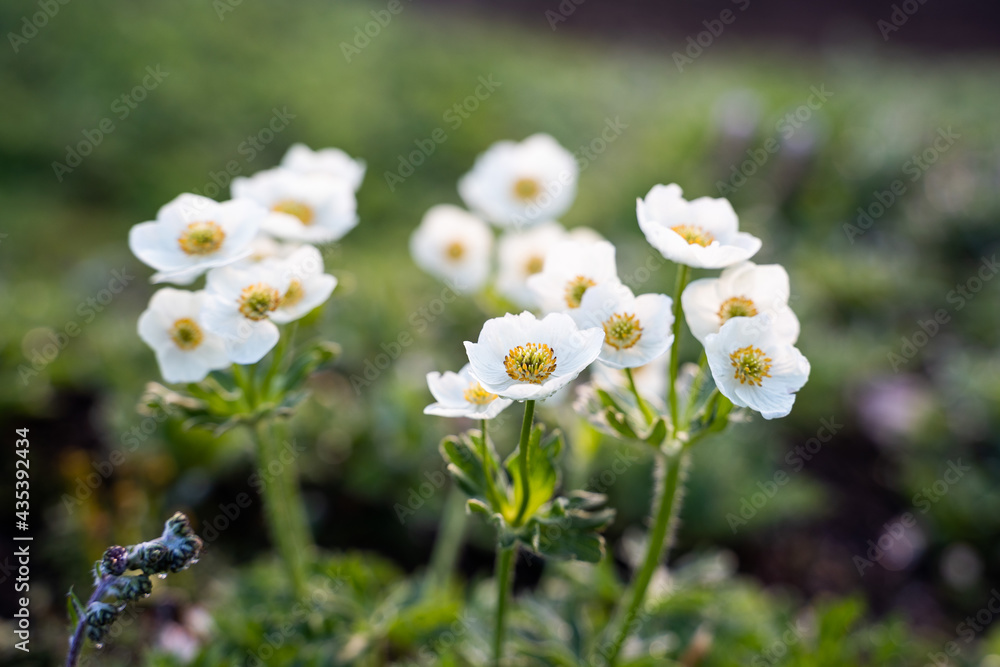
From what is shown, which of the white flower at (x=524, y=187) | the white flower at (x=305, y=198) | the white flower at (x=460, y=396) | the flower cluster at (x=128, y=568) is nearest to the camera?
the flower cluster at (x=128, y=568)

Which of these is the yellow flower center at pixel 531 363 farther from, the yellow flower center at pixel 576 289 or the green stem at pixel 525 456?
the yellow flower center at pixel 576 289

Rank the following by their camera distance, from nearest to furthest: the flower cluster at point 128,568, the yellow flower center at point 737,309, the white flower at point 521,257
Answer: the flower cluster at point 128,568, the yellow flower center at point 737,309, the white flower at point 521,257

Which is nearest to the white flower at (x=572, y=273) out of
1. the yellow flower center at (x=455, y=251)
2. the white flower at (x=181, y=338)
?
the white flower at (x=181, y=338)

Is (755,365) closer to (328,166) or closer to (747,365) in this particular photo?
(747,365)

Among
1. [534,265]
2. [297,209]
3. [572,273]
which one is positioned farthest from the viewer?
[534,265]

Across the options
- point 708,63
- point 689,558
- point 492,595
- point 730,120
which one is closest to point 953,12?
point 708,63

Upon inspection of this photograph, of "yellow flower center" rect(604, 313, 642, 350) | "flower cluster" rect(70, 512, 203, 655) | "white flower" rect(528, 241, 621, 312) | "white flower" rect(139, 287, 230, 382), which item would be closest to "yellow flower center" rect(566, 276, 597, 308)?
"white flower" rect(528, 241, 621, 312)

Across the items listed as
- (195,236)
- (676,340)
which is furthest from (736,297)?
(195,236)
